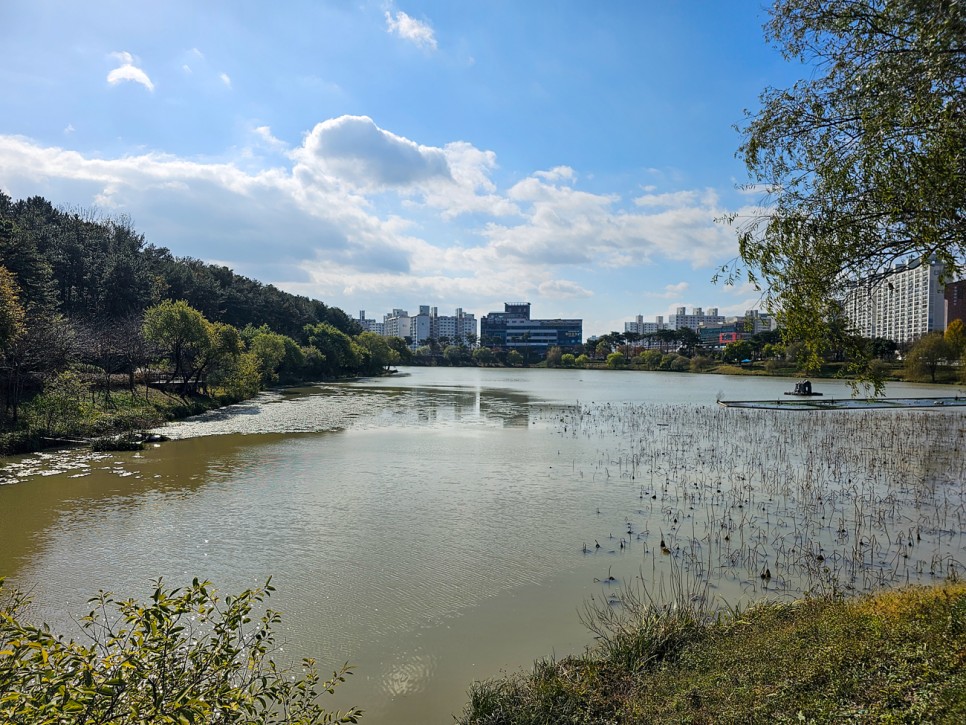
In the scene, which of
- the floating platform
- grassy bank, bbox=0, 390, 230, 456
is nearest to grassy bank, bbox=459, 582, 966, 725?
grassy bank, bbox=0, 390, 230, 456

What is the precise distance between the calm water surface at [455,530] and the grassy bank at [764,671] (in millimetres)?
1089

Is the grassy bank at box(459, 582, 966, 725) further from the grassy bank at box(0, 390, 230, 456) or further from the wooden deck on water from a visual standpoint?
the wooden deck on water

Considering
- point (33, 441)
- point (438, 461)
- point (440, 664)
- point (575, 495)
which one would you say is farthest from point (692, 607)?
point (33, 441)

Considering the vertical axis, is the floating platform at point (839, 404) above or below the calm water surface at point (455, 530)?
above

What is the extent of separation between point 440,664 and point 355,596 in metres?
2.66

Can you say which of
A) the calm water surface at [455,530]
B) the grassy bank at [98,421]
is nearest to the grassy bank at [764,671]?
the calm water surface at [455,530]

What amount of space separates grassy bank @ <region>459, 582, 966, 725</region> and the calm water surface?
1089 mm

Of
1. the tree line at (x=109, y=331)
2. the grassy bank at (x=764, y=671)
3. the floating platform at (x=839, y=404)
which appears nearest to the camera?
the grassy bank at (x=764, y=671)

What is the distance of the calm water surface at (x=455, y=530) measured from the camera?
28.4ft

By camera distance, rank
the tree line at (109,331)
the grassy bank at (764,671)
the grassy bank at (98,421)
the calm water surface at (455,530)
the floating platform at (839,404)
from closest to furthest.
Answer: the grassy bank at (764,671), the calm water surface at (455,530), the grassy bank at (98,421), the tree line at (109,331), the floating platform at (839,404)

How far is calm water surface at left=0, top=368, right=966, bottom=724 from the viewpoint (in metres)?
8.66

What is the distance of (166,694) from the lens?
12.1ft

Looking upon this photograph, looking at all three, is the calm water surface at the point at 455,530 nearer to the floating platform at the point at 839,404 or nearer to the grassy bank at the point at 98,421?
the grassy bank at the point at 98,421

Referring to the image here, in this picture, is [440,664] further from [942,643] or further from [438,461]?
[438,461]
